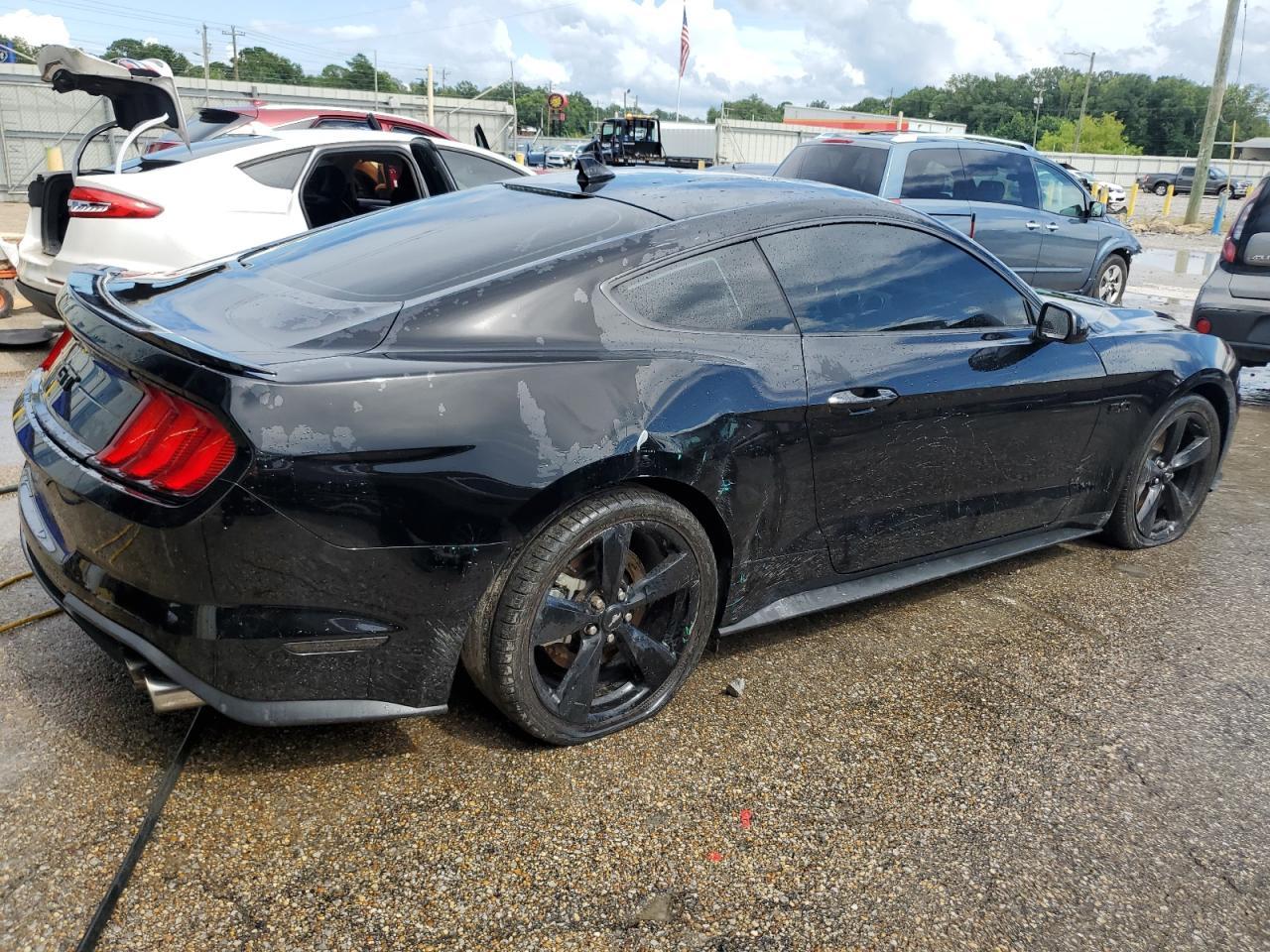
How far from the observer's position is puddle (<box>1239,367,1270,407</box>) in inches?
311

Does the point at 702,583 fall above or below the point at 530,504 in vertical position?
below

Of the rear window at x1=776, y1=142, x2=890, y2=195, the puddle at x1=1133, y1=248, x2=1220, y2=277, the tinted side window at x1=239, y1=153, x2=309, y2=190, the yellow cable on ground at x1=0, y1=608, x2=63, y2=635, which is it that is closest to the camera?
the yellow cable on ground at x1=0, y1=608, x2=63, y2=635

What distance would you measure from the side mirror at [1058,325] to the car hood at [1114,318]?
396 millimetres

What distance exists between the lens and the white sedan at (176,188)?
584 centimetres

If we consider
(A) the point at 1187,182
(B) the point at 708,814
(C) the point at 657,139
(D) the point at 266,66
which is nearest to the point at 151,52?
(D) the point at 266,66

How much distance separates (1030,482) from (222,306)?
283 centimetres

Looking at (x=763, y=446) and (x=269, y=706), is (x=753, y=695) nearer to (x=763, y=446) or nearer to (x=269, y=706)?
(x=763, y=446)

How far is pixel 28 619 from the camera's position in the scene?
3.22 metres

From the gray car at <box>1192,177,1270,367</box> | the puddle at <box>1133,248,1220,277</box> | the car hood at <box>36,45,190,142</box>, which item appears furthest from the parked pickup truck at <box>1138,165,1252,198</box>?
the car hood at <box>36,45,190,142</box>

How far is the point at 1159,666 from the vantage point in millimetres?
3447

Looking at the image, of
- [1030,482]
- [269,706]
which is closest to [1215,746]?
[1030,482]

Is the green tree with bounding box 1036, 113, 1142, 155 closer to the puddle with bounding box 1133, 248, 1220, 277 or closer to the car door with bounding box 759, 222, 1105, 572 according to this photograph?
the puddle with bounding box 1133, 248, 1220, 277

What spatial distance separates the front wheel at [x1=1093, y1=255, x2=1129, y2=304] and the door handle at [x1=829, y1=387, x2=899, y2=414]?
7.92m

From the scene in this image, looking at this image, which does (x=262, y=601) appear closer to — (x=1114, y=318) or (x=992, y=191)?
(x=1114, y=318)
